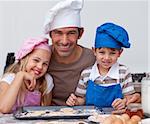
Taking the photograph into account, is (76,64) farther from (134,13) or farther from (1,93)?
(134,13)

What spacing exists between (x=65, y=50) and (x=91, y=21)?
720 millimetres

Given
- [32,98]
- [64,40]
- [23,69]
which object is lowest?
[32,98]

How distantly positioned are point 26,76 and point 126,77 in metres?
0.38

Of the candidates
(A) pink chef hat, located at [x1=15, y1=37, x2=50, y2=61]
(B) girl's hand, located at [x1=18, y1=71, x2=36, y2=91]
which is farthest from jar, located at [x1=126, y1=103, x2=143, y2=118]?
(A) pink chef hat, located at [x1=15, y1=37, x2=50, y2=61]

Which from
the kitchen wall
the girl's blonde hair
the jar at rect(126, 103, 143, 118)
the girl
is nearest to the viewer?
the jar at rect(126, 103, 143, 118)

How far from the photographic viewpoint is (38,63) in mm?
1494

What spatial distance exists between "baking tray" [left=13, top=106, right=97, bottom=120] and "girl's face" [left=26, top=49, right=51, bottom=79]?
253 millimetres

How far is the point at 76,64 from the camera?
1669mm

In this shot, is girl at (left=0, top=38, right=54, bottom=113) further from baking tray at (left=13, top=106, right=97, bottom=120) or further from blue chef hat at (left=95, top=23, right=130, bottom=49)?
blue chef hat at (left=95, top=23, right=130, bottom=49)

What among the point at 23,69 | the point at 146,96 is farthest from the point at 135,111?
the point at 23,69

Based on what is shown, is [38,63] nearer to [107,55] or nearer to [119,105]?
[107,55]

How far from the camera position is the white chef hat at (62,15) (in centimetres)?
153

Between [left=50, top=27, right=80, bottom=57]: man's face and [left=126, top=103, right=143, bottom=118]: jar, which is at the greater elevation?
[left=50, top=27, right=80, bottom=57]: man's face

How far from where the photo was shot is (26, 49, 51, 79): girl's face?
1.49 m
